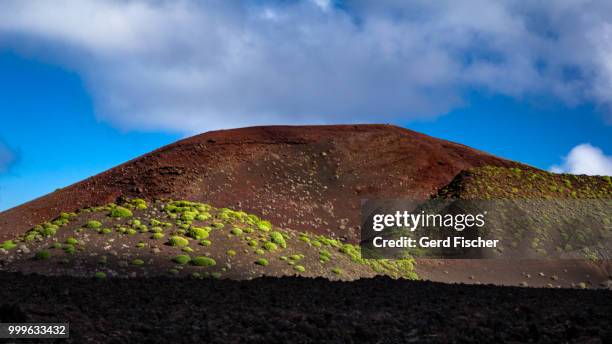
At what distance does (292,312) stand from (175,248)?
355 inches

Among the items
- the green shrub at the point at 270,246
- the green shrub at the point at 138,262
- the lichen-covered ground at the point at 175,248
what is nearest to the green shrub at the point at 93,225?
the lichen-covered ground at the point at 175,248

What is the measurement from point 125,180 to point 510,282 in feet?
56.9

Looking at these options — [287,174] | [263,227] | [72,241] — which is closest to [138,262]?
[72,241]

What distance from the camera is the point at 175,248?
17.0 m

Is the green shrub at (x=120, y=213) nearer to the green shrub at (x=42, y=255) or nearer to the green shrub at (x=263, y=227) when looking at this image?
the green shrub at (x=42, y=255)

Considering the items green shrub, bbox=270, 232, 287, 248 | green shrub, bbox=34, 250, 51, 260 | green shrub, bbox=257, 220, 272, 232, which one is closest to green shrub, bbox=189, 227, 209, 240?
green shrub, bbox=270, 232, 287, 248

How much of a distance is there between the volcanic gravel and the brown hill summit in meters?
12.0

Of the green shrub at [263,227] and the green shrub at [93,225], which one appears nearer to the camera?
the green shrub at [93,225]

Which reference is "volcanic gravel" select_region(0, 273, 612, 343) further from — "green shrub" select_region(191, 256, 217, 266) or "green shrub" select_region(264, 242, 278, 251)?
"green shrub" select_region(264, 242, 278, 251)

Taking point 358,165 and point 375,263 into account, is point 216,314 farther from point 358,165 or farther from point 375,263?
point 358,165

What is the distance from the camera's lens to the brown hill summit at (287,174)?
2520 cm

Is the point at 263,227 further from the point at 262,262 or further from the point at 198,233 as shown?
the point at 262,262

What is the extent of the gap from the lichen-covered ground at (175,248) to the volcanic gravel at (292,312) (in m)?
2.75

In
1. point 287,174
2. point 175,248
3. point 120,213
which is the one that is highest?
point 287,174
